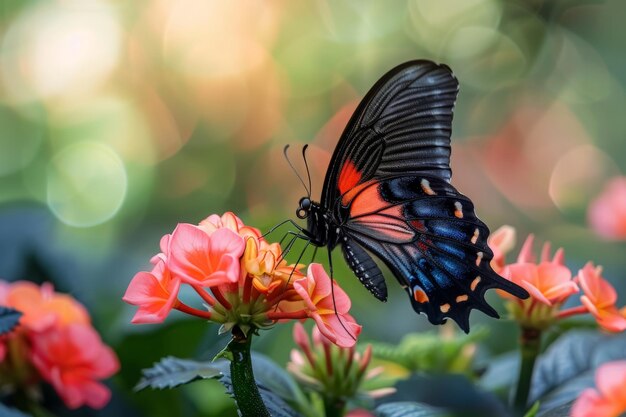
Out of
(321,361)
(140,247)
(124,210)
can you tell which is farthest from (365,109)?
(124,210)

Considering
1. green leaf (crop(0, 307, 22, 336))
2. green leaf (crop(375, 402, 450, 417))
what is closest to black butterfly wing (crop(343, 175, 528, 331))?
green leaf (crop(375, 402, 450, 417))

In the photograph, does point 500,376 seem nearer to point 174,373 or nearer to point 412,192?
point 412,192

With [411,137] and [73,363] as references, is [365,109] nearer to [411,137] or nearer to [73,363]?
[411,137]

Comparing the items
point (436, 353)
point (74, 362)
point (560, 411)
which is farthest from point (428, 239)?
point (74, 362)

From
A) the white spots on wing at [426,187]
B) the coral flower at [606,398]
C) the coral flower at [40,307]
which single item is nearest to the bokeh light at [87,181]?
the coral flower at [40,307]

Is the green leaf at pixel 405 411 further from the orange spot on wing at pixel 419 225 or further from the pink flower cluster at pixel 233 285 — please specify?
the orange spot on wing at pixel 419 225
